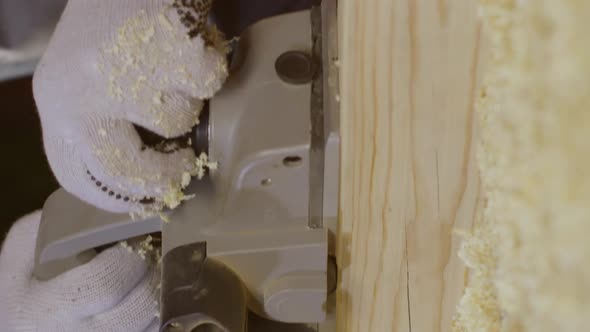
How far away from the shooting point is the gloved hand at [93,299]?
64 cm

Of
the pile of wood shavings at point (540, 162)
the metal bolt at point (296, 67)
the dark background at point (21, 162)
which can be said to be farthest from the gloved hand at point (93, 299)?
the pile of wood shavings at point (540, 162)

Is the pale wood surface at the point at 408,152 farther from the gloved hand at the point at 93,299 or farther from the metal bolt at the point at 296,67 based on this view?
the gloved hand at the point at 93,299

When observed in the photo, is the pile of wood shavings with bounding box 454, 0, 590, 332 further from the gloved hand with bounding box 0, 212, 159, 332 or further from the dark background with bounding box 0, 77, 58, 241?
the dark background with bounding box 0, 77, 58, 241

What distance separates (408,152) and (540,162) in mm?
241

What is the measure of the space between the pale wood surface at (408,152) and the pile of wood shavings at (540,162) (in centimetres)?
13

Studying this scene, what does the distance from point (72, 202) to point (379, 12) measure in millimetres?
416

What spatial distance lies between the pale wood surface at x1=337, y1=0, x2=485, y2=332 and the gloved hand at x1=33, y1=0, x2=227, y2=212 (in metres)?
0.14

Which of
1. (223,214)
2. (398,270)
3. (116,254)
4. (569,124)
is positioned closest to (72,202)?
(116,254)

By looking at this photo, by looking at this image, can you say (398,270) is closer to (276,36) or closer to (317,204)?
(317,204)

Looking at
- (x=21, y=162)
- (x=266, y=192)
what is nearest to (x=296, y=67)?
(x=266, y=192)

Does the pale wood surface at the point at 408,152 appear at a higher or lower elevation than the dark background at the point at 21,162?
higher

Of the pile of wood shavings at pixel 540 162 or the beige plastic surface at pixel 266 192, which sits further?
the beige plastic surface at pixel 266 192

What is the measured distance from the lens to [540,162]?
0.55ft

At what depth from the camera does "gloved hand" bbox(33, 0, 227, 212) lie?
508 mm
